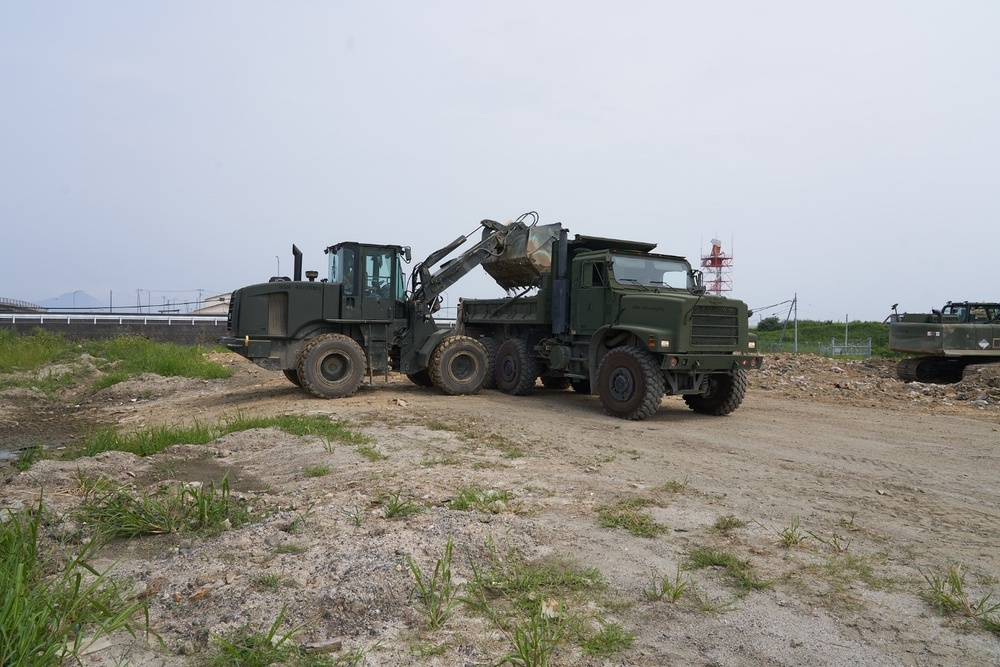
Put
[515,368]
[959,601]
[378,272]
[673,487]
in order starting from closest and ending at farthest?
1. [959,601]
2. [673,487]
3. [378,272]
4. [515,368]

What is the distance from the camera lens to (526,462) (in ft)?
23.4

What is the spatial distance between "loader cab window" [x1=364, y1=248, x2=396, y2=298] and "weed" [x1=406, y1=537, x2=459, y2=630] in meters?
9.44

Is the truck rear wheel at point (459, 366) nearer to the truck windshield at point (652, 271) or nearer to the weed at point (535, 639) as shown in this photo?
the truck windshield at point (652, 271)

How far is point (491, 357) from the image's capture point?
13.8 metres

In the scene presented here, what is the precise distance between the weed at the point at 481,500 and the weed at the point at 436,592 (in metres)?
1.13

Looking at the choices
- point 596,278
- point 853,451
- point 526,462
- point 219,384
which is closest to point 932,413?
point 853,451

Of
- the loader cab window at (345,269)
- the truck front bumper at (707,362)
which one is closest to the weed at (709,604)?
the truck front bumper at (707,362)

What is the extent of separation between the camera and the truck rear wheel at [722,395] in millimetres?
10664

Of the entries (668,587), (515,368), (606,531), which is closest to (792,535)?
(606,531)

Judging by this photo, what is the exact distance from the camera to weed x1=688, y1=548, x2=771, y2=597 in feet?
12.8

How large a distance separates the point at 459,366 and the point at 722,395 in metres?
4.83

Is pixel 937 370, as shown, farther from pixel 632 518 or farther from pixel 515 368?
pixel 632 518

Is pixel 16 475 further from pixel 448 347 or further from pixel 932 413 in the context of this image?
pixel 932 413

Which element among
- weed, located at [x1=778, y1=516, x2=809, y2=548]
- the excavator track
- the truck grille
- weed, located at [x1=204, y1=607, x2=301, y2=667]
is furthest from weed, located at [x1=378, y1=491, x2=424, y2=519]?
the excavator track
